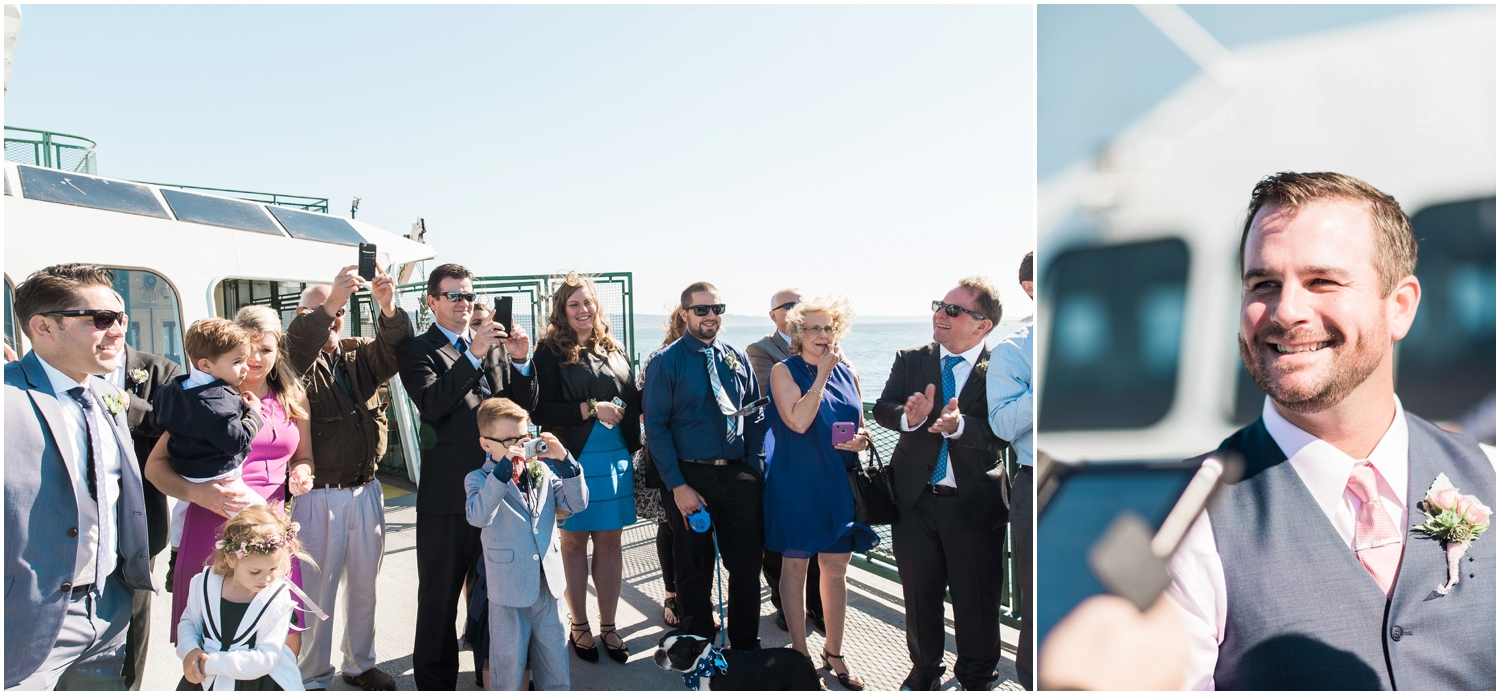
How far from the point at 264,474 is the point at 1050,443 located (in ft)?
8.57

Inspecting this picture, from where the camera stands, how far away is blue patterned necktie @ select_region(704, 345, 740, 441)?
3.06 m

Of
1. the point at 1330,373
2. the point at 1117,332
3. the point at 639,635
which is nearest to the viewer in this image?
the point at 1330,373

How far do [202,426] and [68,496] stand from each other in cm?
36

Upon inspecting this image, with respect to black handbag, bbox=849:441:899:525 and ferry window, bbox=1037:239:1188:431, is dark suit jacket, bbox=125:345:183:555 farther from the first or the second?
ferry window, bbox=1037:239:1188:431

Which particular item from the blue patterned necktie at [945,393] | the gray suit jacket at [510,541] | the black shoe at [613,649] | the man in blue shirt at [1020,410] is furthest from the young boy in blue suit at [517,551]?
the man in blue shirt at [1020,410]

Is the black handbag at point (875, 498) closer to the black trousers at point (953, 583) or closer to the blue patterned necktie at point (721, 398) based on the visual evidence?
the black trousers at point (953, 583)

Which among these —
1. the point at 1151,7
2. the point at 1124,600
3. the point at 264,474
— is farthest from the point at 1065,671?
the point at 264,474

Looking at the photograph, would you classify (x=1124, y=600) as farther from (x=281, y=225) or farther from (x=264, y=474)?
(x=281, y=225)

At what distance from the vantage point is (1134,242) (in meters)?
1.70

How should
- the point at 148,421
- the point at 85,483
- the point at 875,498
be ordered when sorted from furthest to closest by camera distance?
the point at 875,498
the point at 148,421
the point at 85,483

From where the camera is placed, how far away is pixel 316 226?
6762mm

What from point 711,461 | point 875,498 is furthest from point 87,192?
point 875,498

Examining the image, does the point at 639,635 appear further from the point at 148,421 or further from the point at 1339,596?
the point at 1339,596

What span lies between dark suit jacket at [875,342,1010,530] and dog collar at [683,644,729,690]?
0.88 metres
